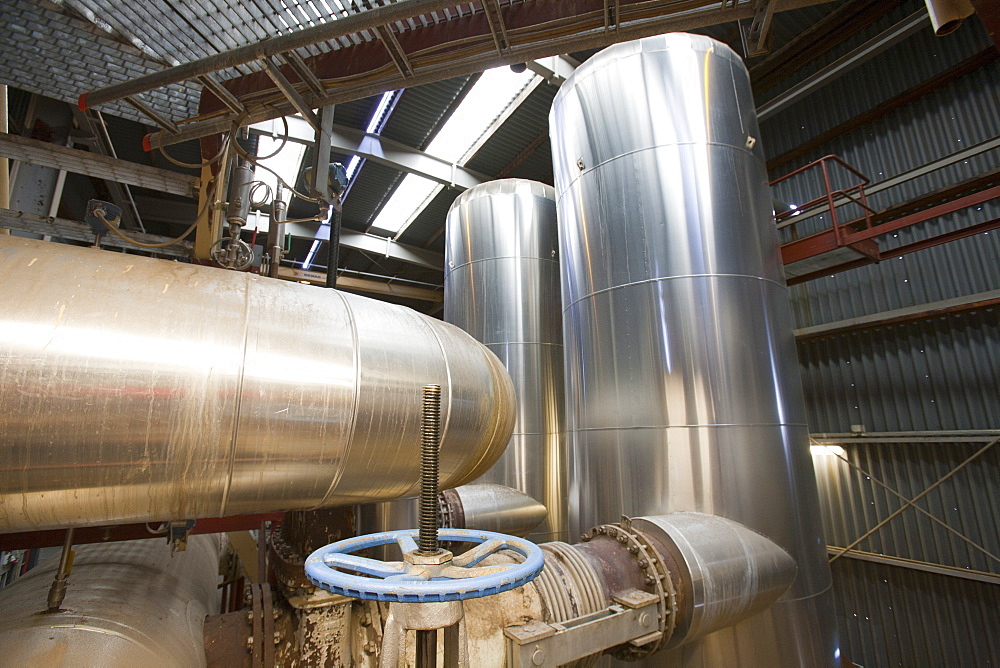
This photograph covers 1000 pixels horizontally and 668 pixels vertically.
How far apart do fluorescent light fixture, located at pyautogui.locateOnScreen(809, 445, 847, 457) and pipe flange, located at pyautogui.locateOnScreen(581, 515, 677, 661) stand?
18.4 ft

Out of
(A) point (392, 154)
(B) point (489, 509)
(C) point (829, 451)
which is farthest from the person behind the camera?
(A) point (392, 154)

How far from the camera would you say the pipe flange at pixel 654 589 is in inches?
82.2

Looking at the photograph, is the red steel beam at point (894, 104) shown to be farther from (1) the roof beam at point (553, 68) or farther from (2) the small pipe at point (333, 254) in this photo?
(2) the small pipe at point (333, 254)

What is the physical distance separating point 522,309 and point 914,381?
494cm

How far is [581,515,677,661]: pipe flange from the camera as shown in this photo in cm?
209

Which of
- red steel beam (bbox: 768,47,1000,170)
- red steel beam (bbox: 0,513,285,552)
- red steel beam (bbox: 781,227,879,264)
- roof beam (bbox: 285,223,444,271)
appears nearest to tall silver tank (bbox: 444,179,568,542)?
red steel beam (bbox: 781,227,879,264)

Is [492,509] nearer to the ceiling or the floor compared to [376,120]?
nearer to the floor

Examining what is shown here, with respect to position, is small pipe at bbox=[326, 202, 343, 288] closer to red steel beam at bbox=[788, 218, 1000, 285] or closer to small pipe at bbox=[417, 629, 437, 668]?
small pipe at bbox=[417, 629, 437, 668]

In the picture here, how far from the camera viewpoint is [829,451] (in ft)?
21.8

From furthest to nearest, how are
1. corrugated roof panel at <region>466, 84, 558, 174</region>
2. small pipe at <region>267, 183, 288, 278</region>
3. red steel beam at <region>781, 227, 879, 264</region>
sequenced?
corrugated roof panel at <region>466, 84, 558, 174</region> < red steel beam at <region>781, 227, 879, 264</region> < small pipe at <region>267, 183, 288, 278</region>

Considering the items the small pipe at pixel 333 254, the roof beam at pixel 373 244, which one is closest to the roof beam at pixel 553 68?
the small pipe at pixel 333 254

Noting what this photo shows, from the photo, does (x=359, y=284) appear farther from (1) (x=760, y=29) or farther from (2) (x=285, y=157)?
(1) (x=760, y=29)

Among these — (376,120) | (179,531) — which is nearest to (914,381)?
(179,531)

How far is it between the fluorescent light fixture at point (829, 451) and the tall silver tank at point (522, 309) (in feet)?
13.0
